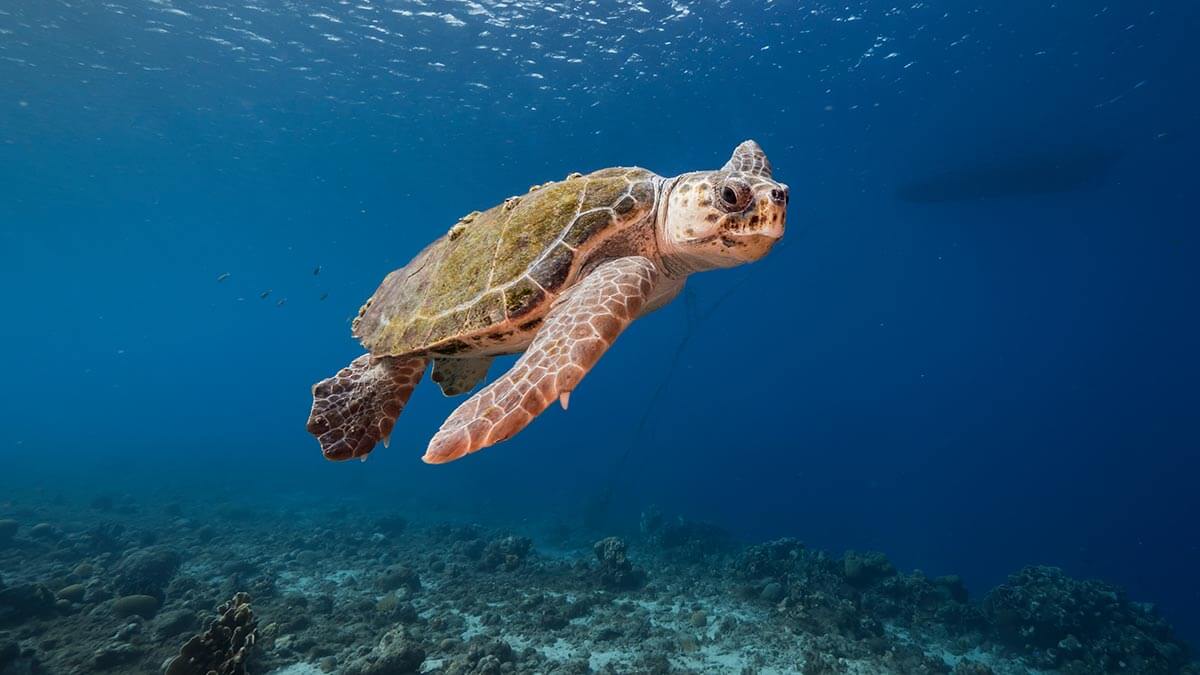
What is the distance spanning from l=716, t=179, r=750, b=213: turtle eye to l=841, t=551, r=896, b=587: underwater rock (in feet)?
36.6

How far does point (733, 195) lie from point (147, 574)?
1271cm

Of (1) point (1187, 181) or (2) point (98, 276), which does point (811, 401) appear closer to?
(1) point (1187, 181)

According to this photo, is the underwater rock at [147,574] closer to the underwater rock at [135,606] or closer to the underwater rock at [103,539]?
the underwater rock at [135,606]

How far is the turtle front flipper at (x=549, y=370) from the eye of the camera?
211cm

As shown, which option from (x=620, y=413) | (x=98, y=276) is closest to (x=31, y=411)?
(x=98, y=276)

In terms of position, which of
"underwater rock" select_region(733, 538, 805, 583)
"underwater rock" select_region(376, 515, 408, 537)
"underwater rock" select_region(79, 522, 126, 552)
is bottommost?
"underwater rock" select_region(733, 538, 805, 583)

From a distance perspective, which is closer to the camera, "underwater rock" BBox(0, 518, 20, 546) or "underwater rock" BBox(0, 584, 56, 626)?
"underwater rock" BBox(0, 584, 56, 626)

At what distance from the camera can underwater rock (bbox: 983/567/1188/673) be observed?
29.8 ft

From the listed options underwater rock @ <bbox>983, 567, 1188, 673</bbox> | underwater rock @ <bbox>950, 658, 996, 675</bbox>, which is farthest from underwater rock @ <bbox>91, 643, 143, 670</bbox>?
underwater rock @ <bbox>983, 567, 1188, 673</bbox>

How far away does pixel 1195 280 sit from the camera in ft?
156

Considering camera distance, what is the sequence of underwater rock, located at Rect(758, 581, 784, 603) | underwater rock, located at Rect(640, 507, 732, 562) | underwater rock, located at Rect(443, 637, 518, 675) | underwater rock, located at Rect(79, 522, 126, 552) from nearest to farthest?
underwater rock, located at Rect(443, 637, 518, 675) → underwater rock, located at Rect(758, 581, 784, 603) → underwater rock, located at Rect(79, 522, 126, 552) → underwater rock, located at Rect(640, 507, 732, 562)

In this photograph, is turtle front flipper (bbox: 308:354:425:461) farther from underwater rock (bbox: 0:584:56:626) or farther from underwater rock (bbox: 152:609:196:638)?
underwater rock (bbox: 0:584:56:626)

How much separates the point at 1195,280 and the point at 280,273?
111m

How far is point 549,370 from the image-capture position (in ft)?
7.86
